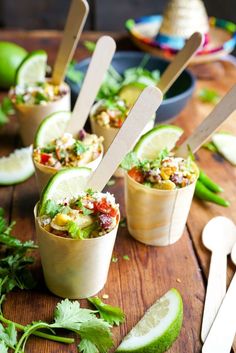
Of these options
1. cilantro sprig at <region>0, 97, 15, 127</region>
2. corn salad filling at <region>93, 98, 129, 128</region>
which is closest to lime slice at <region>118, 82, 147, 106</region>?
corn salad filling at <region>93, 98, 129, 128</region>

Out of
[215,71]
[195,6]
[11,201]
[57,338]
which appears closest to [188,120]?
[215,71]

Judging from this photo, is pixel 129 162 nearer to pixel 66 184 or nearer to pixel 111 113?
pixel 66 184

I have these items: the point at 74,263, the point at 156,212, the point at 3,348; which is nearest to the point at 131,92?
the point at 156,212

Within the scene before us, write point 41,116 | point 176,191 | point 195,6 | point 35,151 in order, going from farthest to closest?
1. point 195,6
2. point 41,116
3. point 35,151
4. point 176,191

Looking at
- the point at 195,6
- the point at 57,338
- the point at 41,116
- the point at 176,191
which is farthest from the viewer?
the point at 195,6

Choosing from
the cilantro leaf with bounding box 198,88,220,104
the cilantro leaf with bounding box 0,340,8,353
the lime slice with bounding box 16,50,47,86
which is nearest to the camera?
the cilantro leaf with bounding box 0,340,8,353

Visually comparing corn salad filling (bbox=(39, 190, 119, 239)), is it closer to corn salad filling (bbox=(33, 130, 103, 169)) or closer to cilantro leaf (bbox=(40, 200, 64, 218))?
cilantro leaf (bbox=(40, 200, 64, 218))

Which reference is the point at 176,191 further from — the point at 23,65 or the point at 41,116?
the point at 23,65
